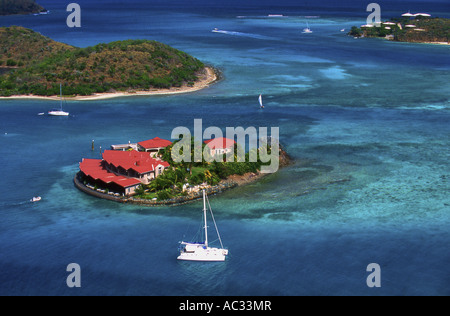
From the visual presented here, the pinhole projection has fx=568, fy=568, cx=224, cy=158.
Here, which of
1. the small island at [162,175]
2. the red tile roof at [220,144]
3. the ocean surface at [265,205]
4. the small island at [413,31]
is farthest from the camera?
the small island at [413,31]

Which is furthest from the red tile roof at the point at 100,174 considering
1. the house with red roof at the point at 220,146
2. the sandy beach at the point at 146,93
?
the sandy beach at the point at 146,93

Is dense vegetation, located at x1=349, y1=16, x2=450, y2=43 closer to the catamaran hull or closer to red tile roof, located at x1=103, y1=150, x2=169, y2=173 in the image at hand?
red tile roof, located at x1=103, y1=150, x2=169, y2=173

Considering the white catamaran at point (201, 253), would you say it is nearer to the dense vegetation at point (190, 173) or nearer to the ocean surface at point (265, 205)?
the ocean surface at point (265, 205)

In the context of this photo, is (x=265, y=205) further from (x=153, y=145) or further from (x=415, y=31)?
(x=415, y=31)

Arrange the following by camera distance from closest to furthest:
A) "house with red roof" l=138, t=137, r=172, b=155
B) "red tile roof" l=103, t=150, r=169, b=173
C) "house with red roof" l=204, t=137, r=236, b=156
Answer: "red tile roof" l=103, t=150, r=169, b=173 < "house with red roof" l=204, t=137, r=236, b=156 < "house with red roof" l=138, t=137, r=172, b=155

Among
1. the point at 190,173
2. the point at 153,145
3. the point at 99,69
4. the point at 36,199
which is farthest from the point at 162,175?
the point at 99,69

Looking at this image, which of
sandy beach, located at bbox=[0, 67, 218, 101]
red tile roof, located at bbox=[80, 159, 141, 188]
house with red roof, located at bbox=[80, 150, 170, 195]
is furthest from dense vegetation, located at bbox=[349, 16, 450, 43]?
red tile roof, located at bbox=[80, 159, 141, 188]
